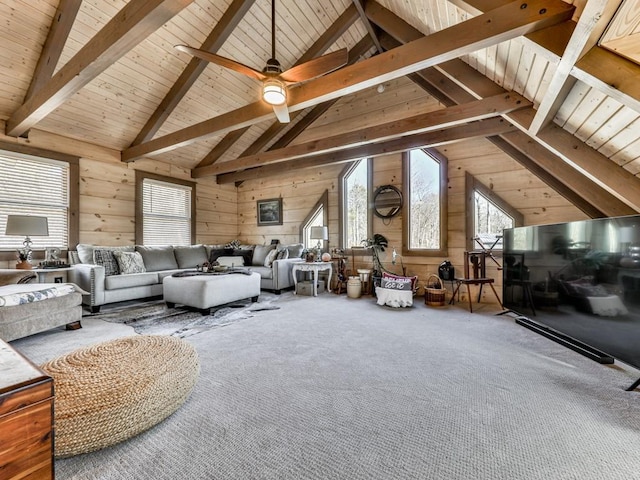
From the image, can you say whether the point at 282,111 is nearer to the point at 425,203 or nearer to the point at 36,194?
the point at 425,203

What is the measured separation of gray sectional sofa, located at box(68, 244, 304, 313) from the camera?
3.89 metres

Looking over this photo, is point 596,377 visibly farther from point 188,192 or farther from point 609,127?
point 188,192

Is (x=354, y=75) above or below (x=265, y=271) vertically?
above

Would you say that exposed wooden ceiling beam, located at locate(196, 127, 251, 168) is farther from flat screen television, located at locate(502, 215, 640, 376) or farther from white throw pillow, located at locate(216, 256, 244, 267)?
flat screen television, located at locate(502, 215, 640, 376)

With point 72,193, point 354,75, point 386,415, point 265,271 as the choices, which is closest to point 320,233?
point 265,271

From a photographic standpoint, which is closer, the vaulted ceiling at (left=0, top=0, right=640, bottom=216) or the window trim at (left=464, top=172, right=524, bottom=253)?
the vaulted ceiling at (left=0, top=0, right=640, bottom=216)

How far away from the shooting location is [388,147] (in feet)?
15.5

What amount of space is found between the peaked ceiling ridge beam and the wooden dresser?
3.96 m

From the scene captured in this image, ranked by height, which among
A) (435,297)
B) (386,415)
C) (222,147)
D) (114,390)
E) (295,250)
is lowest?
(386,415)

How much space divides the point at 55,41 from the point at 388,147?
178 inches

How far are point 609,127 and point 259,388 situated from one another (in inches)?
126

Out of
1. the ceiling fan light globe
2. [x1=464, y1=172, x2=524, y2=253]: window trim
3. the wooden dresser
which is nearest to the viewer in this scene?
the wooden dresser

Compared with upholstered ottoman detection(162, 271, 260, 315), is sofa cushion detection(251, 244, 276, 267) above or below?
above

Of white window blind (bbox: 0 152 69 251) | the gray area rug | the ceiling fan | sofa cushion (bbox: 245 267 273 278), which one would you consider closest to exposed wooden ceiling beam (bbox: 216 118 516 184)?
Result: sofa cushion (bbox: 245 267 273 278)
